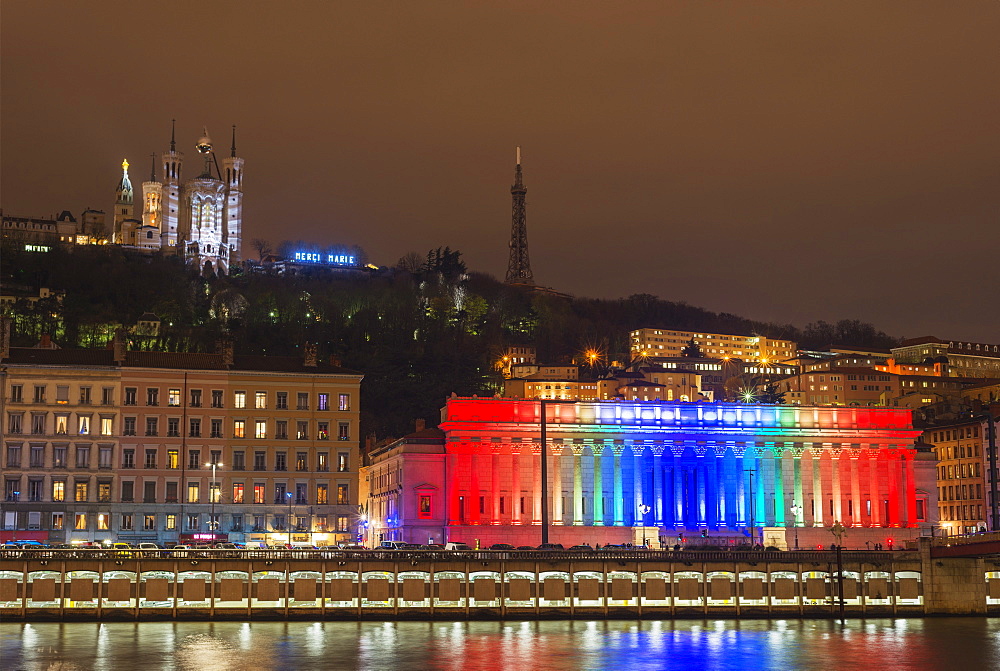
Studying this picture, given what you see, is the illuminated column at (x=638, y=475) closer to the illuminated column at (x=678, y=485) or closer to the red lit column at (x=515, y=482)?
the illuminated column at (x=678, y=485)

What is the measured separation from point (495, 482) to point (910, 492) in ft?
141

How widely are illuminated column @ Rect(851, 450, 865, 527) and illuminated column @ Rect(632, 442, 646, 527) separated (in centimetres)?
2197

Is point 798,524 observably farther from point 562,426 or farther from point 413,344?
point 413,344

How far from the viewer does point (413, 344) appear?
640ft

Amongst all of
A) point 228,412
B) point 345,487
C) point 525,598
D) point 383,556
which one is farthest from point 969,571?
point 228,412

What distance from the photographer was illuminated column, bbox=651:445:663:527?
122 meters

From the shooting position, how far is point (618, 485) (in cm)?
12156

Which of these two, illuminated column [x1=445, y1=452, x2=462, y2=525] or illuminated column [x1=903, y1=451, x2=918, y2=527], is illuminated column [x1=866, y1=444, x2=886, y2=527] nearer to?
illuminated column [x1=903, y1=451, x2=918, y2=527]

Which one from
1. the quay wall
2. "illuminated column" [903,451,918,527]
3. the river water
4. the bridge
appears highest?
"illuminated column" [903,451,918,527]

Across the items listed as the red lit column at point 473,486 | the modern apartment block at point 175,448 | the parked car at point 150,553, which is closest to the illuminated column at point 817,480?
the red lit column at point 473,486

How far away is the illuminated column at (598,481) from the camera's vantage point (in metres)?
A: 120

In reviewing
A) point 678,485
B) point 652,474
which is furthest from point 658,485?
point 678,485

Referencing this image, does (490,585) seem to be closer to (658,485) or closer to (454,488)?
(454,488)

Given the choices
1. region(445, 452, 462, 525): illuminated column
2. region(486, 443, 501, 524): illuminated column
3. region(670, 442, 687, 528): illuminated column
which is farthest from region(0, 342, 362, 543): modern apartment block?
region(670, 442, 687, 528): illuminated column
